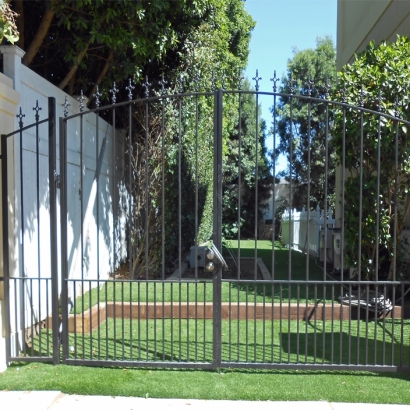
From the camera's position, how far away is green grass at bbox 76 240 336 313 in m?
5.32

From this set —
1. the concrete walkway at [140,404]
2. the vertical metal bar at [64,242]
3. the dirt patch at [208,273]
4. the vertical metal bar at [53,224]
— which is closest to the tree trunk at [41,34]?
the vertical metal bar at [53,224]

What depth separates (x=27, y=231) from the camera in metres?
6.50

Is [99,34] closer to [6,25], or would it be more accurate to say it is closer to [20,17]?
[20,17]

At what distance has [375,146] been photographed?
7.79 meters

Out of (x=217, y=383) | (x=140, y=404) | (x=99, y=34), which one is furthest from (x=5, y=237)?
(x=99, y=34)

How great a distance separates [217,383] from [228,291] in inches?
173

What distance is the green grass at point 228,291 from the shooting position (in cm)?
532

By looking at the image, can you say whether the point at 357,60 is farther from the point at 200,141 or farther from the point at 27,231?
the point at 27,231

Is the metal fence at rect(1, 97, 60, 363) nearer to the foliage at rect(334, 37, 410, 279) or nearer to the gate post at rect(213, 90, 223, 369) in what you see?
the gate post at rect(213, 90, 223, 369)

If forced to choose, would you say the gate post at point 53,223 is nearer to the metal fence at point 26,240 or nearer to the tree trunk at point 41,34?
the metal fence at point 26,240

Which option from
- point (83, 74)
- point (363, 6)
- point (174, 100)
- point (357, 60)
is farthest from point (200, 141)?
point (363, 6)

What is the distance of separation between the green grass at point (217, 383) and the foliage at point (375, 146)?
291cm

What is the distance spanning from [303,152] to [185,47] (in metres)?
13.8

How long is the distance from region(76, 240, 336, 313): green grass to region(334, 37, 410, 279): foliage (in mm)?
1413
